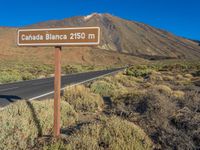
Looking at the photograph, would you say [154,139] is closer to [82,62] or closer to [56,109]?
[56,109]

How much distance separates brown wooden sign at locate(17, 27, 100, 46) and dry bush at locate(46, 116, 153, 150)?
5.41ft

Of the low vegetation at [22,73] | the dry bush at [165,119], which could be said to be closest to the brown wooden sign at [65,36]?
the dry bush at [165,119]

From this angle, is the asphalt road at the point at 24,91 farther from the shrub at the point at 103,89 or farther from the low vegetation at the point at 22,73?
the low vegetation at the point at 22,73

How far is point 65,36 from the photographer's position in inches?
253

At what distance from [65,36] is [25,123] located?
1.89m

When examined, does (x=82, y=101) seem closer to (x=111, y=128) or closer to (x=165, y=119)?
(x=165, y=119)

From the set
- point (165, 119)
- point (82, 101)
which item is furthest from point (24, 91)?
point (165, 119)

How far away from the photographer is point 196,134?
6.39 m

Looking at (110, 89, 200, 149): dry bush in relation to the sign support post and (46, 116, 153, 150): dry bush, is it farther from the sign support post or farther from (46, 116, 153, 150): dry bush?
the sign support post

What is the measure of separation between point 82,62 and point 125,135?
108999 millimetres

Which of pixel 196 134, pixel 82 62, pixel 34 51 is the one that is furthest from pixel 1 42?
pixel 196 134

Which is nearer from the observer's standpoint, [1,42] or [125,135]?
[125,135]

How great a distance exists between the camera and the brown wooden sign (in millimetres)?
6305

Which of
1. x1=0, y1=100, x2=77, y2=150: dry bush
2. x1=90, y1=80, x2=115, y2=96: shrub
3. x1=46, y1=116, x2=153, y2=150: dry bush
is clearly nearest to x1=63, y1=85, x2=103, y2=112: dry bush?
x1=0, y1=100, x2=77, y2=150: dry bush
